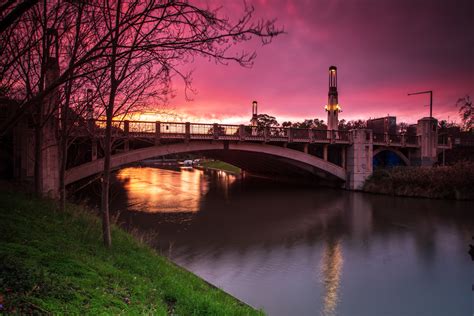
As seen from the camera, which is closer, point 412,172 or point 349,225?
point 349,225

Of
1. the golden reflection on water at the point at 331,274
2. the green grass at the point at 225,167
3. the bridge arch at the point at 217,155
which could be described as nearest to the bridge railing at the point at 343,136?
the bridge arch at the point at 217,155

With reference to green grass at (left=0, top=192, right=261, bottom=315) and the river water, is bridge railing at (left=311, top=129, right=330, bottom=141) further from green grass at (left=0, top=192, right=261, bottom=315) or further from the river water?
green grass at (left=0, top=192, right=261, bottom=315)

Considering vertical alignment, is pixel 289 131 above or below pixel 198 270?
above

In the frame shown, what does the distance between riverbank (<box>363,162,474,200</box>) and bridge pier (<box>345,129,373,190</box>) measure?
2.54 feet

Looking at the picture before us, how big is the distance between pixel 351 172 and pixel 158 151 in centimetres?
1688

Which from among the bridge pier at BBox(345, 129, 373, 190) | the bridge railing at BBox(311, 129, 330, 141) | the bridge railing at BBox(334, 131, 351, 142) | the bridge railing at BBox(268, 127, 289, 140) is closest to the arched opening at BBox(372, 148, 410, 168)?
the bridge pier at BBox(345, 129, 373, 190)

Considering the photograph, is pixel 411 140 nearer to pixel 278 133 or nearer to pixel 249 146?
pixel 278 133

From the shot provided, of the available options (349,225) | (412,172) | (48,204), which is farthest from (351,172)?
(48,204)

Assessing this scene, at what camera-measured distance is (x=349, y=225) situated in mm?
16703

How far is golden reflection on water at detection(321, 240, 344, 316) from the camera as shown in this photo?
786cm

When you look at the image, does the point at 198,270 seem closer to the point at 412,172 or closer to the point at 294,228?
the point at 294,228

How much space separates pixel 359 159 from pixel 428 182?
219 inches

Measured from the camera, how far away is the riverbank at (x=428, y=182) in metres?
22.6

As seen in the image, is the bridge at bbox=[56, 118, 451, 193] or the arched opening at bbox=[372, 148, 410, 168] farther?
the arched opening at bbox=[372, 148, 410, 168]
